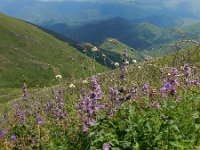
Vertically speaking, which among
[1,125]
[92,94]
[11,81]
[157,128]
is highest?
[92,94]

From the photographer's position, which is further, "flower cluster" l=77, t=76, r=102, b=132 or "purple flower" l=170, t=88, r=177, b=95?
"flower cluster" l=77, t=76, r=102, b=132

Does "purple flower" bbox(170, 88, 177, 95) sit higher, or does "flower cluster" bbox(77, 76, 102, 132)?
"purple flower" bbox(170, 88, 177, 95)

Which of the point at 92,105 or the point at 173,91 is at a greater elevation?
the point at 173,91

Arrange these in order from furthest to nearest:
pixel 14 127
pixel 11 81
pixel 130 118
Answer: pixel 11 81
pixel 14 127
pixel 130 118

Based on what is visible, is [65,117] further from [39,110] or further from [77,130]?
[39,110]

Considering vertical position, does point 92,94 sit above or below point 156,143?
above

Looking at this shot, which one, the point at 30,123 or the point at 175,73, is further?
the point at 30,123

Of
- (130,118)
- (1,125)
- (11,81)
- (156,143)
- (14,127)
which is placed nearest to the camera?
(156,143)

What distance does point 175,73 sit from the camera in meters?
6.54

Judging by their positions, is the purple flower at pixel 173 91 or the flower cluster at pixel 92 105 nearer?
the purple flower at pixel 173 91

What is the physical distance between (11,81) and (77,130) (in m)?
166

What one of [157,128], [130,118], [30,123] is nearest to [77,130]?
[130,118]

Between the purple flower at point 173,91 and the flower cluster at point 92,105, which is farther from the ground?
the purple flower at point 173,91

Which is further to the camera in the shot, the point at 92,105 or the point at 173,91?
the point at 92,105
